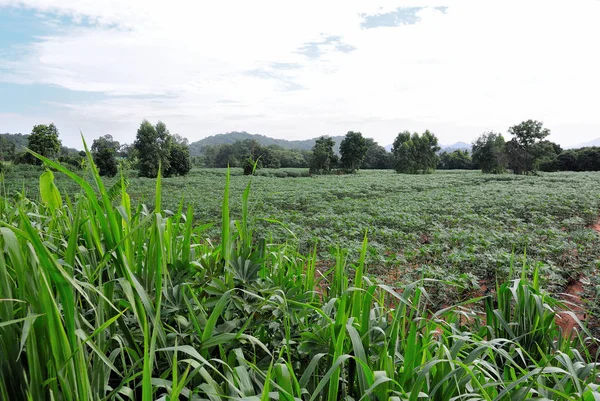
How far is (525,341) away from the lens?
6.85 feet

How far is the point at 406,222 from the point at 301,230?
254 centimetres

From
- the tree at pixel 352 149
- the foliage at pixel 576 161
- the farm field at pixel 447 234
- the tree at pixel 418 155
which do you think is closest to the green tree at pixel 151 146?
the tree at pixel 352 149

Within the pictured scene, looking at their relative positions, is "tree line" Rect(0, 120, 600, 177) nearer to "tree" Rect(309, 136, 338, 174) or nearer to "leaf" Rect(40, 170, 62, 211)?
"tree" Rect(309, 136, 338, 174)

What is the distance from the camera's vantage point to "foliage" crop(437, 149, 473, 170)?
6619 cm

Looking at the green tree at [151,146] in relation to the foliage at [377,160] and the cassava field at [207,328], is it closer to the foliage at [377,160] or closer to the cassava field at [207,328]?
the foliage at [377,160]

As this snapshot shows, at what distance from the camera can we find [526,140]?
41.6 m

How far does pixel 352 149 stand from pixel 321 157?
6396 millimetres

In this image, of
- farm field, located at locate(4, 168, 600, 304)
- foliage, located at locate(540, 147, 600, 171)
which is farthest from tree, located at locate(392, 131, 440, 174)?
farm field, located at locate(4, 168, 600, 304)

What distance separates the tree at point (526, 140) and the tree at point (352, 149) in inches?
696

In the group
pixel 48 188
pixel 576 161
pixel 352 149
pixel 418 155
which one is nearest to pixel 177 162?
pixel 352 149

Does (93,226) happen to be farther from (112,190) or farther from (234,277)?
(112,190)

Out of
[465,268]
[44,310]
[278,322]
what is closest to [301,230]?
[465,268]

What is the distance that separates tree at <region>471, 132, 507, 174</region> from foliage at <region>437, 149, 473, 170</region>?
17.2 meters

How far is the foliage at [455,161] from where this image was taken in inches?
2606
